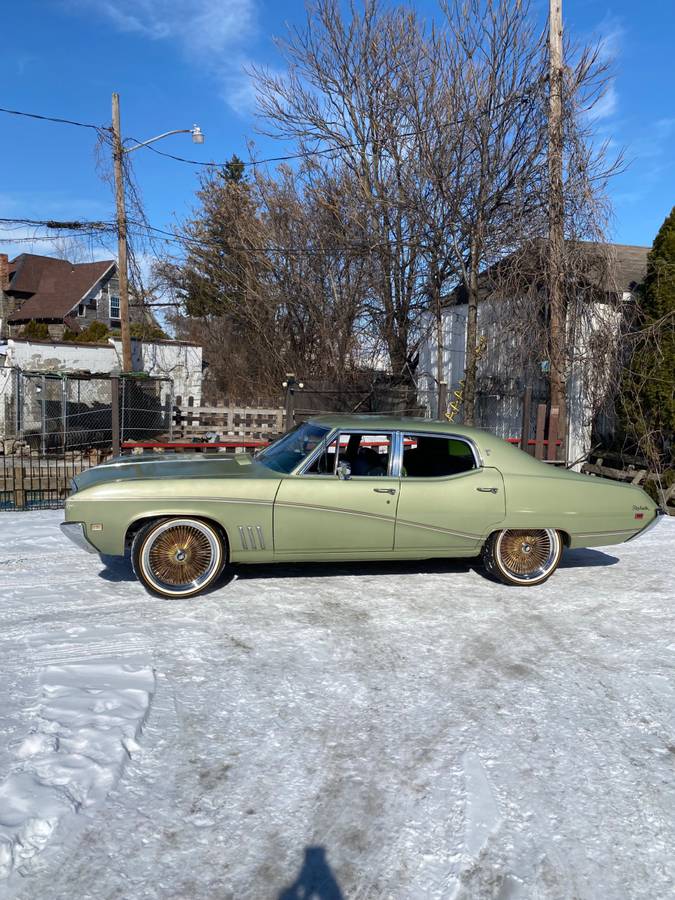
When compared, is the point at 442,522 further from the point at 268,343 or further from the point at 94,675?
the point at 268,343

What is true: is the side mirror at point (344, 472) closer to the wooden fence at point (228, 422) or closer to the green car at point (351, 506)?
the green car at point (351, 506)

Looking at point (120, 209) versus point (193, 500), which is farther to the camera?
point (120, 209)

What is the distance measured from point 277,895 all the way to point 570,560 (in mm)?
5258

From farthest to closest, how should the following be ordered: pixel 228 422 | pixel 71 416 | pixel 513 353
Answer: pixel 228 422 → pixel 71 416 → pixel 513 353

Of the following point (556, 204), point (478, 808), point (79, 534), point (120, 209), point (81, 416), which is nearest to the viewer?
point (478, 808)

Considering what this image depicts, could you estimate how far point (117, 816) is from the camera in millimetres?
2656

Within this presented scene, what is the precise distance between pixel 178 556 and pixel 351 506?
1.38 m

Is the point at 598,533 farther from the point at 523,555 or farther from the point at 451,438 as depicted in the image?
the point at 451,438

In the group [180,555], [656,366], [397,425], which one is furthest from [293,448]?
[656,366]

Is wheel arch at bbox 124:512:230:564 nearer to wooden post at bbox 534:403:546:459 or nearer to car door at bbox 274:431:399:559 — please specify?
car door at bbox 274:431:399:559

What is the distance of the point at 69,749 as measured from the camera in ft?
10.0

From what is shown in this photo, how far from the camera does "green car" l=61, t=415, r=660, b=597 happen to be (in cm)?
518

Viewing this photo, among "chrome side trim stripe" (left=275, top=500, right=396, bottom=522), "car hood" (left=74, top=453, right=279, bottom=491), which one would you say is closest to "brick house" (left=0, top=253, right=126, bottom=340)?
"car hood" (left=74, top=453, right=279, bottom=491)

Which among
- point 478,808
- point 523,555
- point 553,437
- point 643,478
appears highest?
point 553,437
